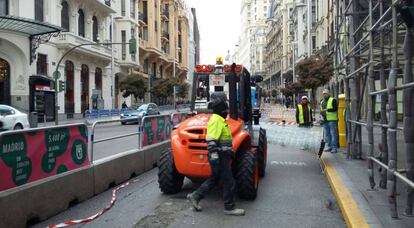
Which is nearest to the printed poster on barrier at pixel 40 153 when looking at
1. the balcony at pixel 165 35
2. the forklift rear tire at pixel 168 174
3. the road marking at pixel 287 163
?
the forklift rear tire at pixel 168 174

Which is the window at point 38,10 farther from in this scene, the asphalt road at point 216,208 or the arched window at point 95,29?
the asphalt road at point 216,208

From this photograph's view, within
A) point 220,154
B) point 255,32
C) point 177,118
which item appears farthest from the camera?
point 255,32

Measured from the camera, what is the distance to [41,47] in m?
35.2

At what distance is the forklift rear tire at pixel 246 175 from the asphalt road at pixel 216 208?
0.54 feet

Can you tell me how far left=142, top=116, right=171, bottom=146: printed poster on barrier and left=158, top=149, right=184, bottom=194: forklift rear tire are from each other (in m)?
3.24

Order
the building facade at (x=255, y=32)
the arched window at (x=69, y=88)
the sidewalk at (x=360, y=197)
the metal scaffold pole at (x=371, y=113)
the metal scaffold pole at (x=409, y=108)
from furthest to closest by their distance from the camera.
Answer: the building facade at (x=255, y=32) < the arched window at (x=69, y=88) < the metal scaffold pole at (x=371, y=113) < the sidewalk at (x=360, y=197) < the metal scaffold pole at (x=409, y=108)

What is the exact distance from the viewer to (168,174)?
7930mm

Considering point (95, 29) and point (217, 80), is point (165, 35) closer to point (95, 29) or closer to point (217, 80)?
point (95, 29)

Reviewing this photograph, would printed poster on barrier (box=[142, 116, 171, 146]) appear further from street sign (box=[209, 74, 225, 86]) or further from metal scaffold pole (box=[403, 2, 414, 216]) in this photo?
metal scaffold pole (box=[403, 2, 414, 216])

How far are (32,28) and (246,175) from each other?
27.0m

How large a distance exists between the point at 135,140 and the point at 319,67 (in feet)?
111

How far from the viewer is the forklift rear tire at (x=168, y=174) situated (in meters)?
7.93

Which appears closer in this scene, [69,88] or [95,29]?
[69,88]

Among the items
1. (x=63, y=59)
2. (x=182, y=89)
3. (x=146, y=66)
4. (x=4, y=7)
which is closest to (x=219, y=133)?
(x=4, y=7)
